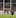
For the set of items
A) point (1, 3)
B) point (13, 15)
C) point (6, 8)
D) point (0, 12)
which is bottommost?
point (13, 15)

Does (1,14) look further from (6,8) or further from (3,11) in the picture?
(6,8)

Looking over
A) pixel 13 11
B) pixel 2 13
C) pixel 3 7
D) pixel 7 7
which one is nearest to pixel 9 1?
pixel 7 7

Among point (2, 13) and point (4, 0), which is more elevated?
point (4, 0)

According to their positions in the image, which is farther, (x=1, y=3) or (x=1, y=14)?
(x=1, y=3)

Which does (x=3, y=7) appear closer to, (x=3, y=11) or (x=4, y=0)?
(x=3, y=11)

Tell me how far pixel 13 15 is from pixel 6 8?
442mm

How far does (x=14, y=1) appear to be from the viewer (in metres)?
1.57

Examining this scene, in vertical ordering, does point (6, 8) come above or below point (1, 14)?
above

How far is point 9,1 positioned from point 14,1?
23 cm

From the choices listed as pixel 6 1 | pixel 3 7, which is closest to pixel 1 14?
pixel 3 7

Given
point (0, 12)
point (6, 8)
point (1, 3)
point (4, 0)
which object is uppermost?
point (4, 0)

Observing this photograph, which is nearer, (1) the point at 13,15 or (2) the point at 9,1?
(1) the point at 13,15

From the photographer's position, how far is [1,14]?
148 cm

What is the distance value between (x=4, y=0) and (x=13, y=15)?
788 millimetres
